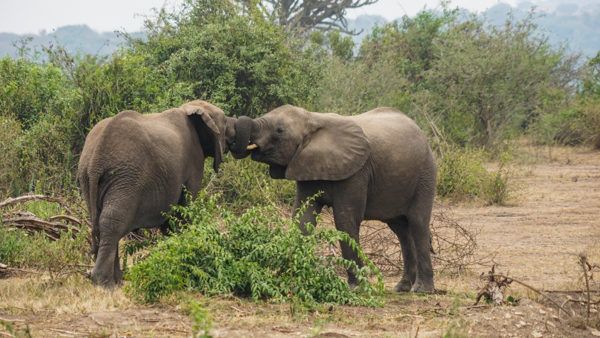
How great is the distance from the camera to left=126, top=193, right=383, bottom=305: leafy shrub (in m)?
7.34

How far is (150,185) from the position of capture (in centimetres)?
818

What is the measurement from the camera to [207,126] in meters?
8.84

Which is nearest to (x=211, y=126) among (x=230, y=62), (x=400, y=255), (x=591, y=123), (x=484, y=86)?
(x=400, y=255)

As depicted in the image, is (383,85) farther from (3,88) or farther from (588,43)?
A: (588,43)

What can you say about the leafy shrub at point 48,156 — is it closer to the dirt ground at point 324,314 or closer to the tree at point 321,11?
the dirt ground at point 324,314

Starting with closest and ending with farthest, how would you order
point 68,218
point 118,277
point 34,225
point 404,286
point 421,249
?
point 118,277, point 421,249, point 404,286, point 34,225, point 68,218

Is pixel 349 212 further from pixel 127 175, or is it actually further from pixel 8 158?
pixel 8 158

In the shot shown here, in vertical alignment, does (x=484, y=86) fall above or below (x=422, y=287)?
above

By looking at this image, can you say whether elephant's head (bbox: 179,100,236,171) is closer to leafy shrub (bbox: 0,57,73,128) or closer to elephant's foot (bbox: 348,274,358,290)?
elephant's foot (bbox: 348,274,358,290)

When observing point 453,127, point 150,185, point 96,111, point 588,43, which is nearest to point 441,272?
point 150,185

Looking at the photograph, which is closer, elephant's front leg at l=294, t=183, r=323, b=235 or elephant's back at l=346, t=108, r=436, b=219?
elephant's front leg at l=294, t=183, r=323, b=235

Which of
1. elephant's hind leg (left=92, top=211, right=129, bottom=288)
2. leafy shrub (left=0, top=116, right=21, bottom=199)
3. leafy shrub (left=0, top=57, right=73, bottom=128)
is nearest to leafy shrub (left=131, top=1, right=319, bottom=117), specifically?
leafy shrub (left=0, top=57, right=73, bottom=128)

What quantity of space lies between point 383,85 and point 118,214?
14.5 m

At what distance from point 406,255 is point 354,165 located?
46.1 inches
